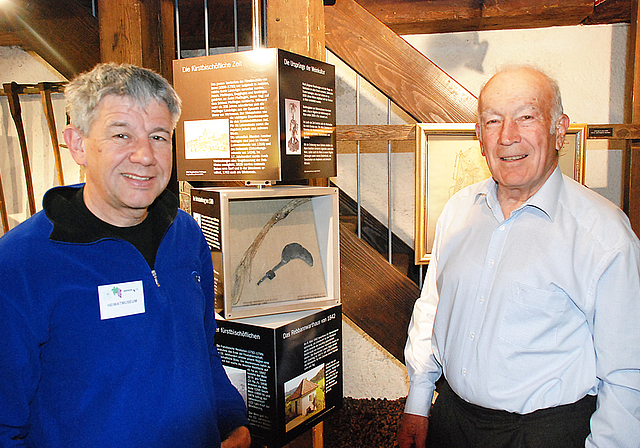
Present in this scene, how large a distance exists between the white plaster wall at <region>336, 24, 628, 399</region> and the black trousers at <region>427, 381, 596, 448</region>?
5.85 ft

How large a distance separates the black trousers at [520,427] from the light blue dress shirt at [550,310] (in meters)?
0.03

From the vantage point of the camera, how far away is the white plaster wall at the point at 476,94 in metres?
2.98

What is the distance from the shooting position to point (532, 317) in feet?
4.56

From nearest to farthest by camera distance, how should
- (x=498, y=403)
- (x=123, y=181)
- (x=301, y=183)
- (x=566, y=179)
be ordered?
(x=123, y=181) < (x=498, y=403) < (x=566, y=179) < (x=301, y=183)

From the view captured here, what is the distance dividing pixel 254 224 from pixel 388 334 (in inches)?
39.1

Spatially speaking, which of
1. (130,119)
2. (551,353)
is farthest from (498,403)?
(130,119)

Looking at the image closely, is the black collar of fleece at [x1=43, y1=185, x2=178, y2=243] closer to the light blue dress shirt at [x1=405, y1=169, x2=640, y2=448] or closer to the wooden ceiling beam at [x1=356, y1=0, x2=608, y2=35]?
the light blue dress shirt at [x1=405, y1=169, x2=640, y2=448]

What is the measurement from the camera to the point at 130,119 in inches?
44.7

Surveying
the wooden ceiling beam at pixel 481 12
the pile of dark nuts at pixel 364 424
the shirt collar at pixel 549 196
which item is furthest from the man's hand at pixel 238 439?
the wooden ceiling beam at pixel 481 12

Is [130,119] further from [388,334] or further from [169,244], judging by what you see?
[388,334]

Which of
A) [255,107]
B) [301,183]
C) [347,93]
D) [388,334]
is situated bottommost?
[388,334]

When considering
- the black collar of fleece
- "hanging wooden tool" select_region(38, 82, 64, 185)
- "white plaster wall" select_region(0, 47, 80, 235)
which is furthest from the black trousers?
Answer: "white plaster wall" select_region(0, 47, 80, 235)

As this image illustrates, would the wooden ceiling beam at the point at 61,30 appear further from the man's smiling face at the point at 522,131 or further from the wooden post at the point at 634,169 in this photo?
the wooden post at the point at 634,169

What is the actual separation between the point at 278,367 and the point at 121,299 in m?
0.72
